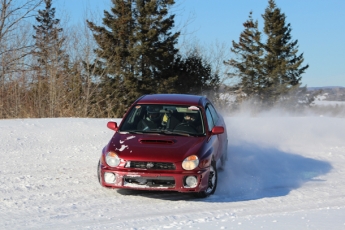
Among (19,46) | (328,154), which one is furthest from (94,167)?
(19,46)

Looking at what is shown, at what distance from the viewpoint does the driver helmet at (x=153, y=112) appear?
8.05m

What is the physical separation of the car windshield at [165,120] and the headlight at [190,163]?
33.2 inches

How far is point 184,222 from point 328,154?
709 centimetres

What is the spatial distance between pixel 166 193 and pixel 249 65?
1752 inches

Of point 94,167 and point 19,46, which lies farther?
point 19,46

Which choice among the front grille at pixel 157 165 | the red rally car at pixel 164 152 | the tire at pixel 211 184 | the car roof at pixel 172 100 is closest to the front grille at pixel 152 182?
the red rally car at pixel 164 152

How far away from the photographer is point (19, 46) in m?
22.1

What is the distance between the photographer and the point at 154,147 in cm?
693

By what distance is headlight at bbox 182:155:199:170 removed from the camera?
6668 mm

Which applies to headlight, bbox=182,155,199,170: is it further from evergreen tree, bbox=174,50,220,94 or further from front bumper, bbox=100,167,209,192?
evergreen tree, bbox=174,50,220,94

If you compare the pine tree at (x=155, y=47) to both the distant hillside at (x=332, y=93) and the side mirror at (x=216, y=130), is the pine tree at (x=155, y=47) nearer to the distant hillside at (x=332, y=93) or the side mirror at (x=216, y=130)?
the distant hillside at (x=332, y=93)

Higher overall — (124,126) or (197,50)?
(197,50)

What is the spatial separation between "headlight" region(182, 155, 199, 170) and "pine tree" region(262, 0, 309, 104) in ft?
138

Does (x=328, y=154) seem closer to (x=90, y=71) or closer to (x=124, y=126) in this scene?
(x=124, y=126)
